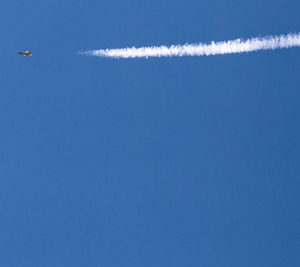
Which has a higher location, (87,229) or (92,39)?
(92,39)

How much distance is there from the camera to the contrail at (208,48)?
169 centimetres

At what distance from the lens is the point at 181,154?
6.00ft

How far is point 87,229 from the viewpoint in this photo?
1.91 meters

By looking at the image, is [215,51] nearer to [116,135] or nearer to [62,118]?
[116,135]

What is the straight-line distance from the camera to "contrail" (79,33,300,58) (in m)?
1.69

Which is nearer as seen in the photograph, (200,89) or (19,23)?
(200,89)

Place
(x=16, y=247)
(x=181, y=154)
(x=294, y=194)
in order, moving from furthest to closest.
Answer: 1. (x=16, y=247)
2. (x=181, y=154)
3. (x=294, y=194)

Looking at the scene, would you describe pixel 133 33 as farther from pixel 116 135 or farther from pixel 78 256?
pixel 78 256

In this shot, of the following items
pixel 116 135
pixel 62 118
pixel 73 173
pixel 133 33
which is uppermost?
pixel 133 33

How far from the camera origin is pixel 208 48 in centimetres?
178

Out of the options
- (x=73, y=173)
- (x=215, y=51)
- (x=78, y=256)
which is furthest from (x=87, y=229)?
(x=215, y=51)

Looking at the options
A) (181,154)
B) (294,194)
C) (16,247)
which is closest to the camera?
A: (294,194)

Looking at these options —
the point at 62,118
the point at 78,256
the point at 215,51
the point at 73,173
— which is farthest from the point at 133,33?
the point at 78,256

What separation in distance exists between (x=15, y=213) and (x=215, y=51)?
114 centimetres
